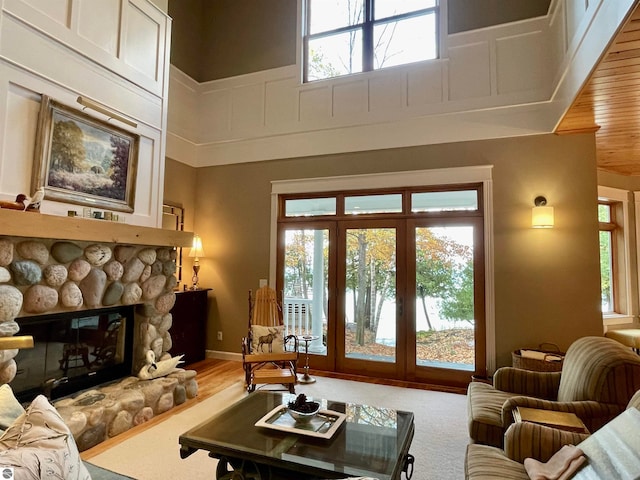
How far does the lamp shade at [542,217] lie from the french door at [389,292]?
0.58 metres

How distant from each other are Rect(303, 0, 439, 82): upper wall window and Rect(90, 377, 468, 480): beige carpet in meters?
4.25

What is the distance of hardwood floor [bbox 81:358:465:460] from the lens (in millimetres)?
3189

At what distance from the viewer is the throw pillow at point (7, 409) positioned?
5.17ft

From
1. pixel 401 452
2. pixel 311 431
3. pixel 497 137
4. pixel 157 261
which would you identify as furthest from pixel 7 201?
pixel 497 137

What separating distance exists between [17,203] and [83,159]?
0.83 metres

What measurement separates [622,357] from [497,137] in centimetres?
299

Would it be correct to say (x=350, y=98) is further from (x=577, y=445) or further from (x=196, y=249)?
(x=577, y=445)

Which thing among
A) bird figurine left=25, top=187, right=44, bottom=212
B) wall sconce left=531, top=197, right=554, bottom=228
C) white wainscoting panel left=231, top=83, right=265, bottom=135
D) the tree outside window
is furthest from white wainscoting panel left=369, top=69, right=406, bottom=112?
bird figurine left=25, top=187, right=44, bottom=212

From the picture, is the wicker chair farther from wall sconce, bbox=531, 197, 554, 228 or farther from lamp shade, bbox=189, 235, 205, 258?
wall sconce, bbox=531, 197, 554, 228

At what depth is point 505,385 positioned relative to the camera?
288 centimetres

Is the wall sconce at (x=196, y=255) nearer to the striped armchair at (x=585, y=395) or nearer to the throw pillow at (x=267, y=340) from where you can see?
the throw pillow at (x=267, y=340)

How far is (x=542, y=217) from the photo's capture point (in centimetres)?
409

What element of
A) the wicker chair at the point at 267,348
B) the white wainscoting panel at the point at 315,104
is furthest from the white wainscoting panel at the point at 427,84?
the wicker chair at the point at 267,348

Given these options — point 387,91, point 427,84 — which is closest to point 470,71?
point 427,84
